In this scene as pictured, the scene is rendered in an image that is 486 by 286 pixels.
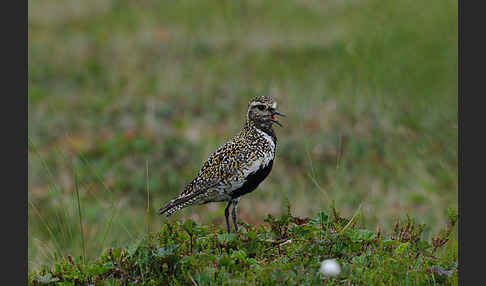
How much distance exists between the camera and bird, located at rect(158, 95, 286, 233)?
5.16 meters

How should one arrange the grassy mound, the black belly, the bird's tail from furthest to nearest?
the bird's tail < the black belly < the grassy mound

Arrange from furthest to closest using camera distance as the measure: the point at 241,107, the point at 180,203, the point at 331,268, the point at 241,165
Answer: the point at 241,107 < the point at 180,203 < the point at 241,165 < the point at 331,268

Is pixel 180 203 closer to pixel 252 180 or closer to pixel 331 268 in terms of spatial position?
pixel 252 180

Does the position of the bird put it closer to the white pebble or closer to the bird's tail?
the bird's tail

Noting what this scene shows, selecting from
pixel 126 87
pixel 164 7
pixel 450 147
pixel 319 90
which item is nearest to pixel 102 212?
pixel 126 87

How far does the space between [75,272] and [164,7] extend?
12.3 metres

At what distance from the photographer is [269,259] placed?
5.17m

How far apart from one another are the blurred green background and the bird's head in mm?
2843

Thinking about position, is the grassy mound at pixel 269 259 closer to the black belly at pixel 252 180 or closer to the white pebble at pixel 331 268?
the white pebble at pixel 331 268

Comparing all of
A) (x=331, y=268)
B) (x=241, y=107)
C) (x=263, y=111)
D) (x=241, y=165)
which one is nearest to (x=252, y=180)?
(x=241, y=165)

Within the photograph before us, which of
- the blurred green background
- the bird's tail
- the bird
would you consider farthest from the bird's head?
the blurred green background

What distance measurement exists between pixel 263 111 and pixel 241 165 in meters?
0.52

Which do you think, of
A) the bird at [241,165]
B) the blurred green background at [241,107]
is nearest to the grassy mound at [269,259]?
the bird at [241,165]

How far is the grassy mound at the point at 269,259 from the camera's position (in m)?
4.66
